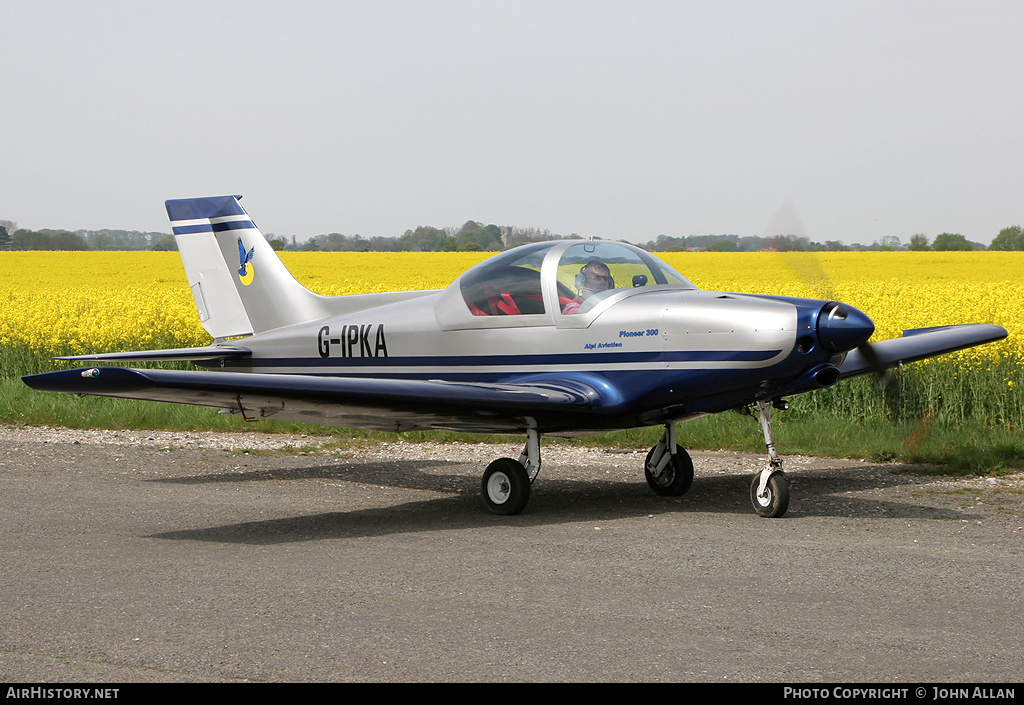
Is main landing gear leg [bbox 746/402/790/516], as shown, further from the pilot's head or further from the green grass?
the green grass

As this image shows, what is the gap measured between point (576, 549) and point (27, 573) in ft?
10.8

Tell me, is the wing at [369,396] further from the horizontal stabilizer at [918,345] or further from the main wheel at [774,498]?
the horizontal stabilizer at [918,345]

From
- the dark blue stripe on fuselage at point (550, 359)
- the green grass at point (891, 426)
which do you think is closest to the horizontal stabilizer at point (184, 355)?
the dark blue stripe on fuselage at point (550, 359)

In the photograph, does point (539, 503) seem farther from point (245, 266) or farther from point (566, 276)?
point (245, 266)

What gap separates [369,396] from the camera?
295 inches

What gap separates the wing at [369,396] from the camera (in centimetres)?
656

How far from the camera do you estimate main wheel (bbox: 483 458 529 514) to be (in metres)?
8.30

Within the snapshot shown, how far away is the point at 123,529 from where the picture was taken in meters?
7.73

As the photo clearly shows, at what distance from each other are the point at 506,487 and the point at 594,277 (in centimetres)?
177

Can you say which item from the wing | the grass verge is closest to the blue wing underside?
the wing

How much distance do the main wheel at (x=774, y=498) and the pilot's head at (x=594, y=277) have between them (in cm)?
192

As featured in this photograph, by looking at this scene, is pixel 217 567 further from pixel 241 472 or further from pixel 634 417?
pixel 241 472

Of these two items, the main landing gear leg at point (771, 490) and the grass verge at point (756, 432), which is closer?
the main landing gear leg at point (771, 490)

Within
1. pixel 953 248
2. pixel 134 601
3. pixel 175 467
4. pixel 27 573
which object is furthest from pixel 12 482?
pixel 953 248
